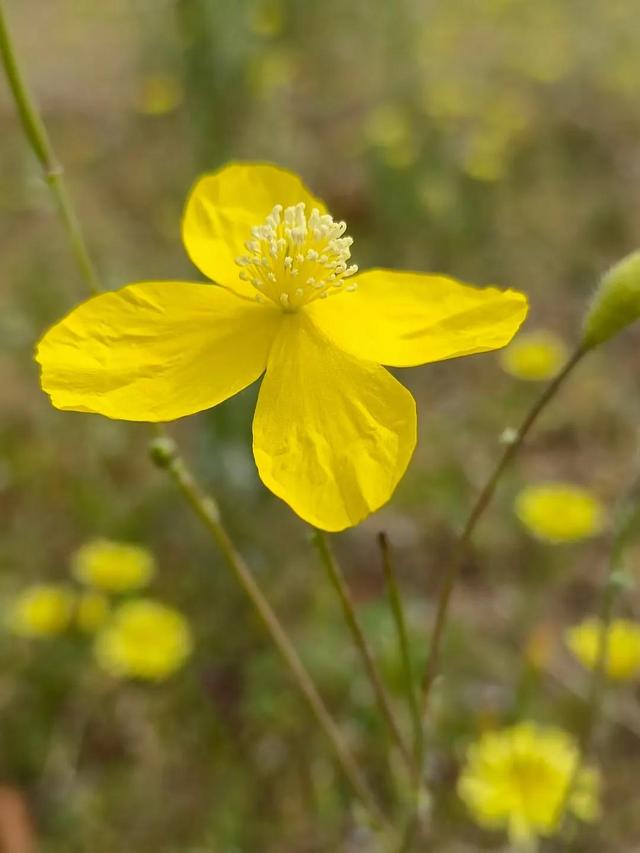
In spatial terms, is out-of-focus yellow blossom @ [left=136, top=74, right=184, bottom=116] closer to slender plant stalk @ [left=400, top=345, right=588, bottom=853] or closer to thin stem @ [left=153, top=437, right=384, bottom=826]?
thin stem @ [left=153, top=437, right=384, bottom=826]

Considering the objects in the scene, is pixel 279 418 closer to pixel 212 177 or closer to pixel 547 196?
pixel 212 177

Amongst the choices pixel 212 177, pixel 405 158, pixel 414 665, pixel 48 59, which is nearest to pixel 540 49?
pixel 405 158

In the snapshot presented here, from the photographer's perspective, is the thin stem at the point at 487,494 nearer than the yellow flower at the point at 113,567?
Yes

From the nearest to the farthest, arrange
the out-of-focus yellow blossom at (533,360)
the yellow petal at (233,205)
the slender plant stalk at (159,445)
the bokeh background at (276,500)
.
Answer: the slender plant stalk at (159,445), the yellow petal at (233,205), the bokeh background at (276,500), the out-of-focus yellow blossom at (533,360)

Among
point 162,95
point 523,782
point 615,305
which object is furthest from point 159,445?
point 162,95

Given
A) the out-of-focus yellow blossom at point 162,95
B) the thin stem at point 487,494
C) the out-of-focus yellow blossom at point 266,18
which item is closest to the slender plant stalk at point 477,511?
the thin stem at point 487,494

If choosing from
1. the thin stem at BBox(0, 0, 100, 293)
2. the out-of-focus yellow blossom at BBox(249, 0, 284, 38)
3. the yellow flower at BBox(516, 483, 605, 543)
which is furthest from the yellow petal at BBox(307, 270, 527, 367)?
the out-of-focus yellow blossom at BBox(249, 0, 284, 38)

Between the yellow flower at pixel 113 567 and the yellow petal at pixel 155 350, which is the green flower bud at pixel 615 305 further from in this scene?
the yellow flower at pixel 113 567
